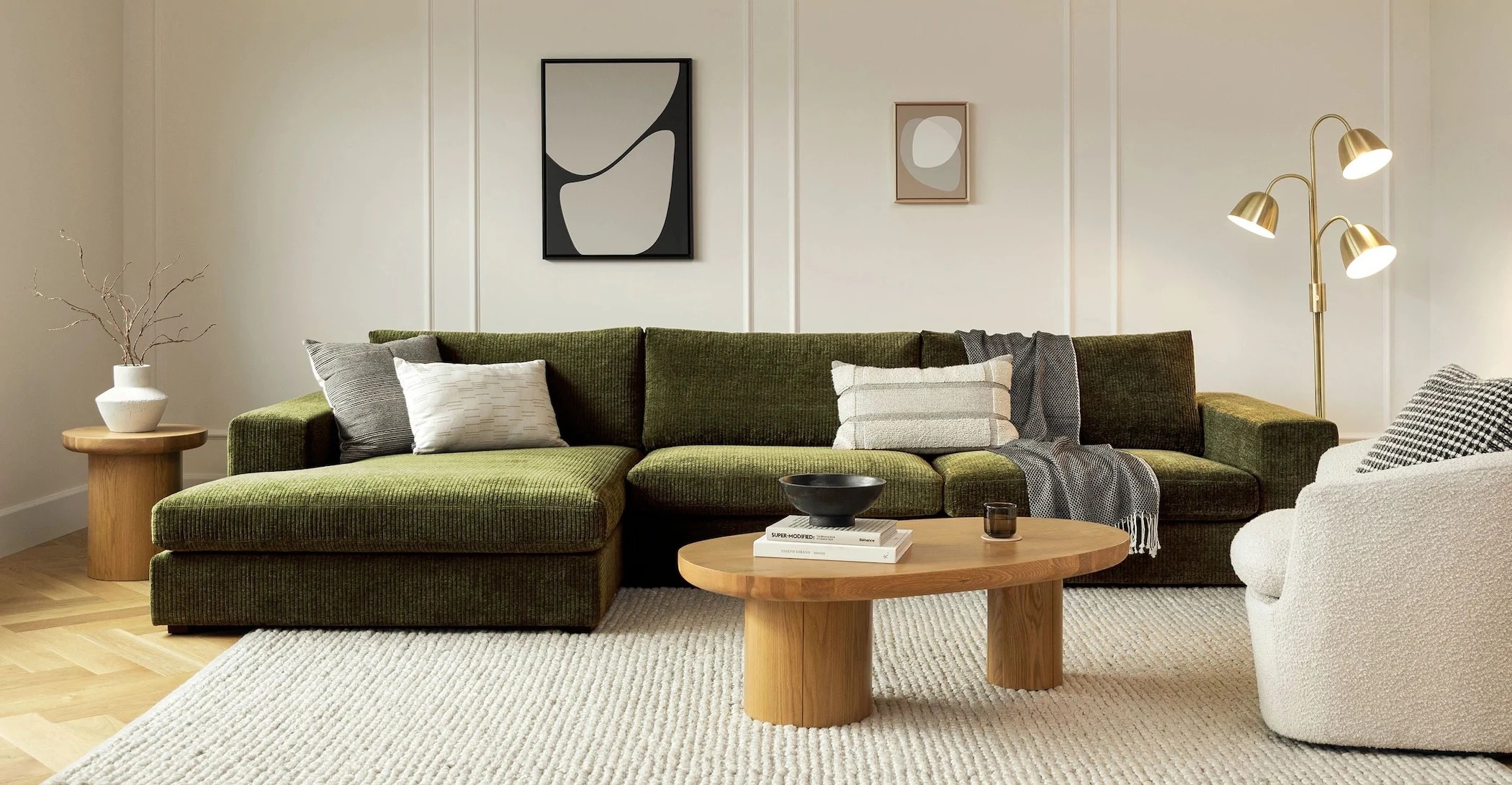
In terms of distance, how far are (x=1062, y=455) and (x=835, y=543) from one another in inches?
58.2

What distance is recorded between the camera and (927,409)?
381 centimetres

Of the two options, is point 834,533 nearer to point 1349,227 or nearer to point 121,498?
point 121,498

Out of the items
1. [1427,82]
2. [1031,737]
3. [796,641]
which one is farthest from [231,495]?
[1427,82]

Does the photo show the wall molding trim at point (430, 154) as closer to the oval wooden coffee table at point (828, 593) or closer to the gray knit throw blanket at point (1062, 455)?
the gray knit throw blanket at point (1062, 455)

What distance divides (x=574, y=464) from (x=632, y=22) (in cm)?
224

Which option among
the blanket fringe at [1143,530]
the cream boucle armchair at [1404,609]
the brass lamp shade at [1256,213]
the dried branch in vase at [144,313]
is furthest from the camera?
the dried branch in vase at [144,313]

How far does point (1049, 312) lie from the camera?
473cm

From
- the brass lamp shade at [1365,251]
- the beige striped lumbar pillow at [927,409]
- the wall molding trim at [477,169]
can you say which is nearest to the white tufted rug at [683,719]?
the beige striped lumbar pillow at [927,409]

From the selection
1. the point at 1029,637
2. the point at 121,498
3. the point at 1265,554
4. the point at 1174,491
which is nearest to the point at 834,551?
the point at 1029,637

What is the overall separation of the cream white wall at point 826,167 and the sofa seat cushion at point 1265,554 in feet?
8.17

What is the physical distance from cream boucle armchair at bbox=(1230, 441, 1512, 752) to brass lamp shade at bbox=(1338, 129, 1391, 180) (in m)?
2.38

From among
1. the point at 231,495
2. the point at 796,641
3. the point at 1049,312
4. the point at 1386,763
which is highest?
the point at 1049,312

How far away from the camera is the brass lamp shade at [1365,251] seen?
4.00 meters

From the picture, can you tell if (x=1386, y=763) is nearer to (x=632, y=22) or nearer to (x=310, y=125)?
(x=632, y=22)
